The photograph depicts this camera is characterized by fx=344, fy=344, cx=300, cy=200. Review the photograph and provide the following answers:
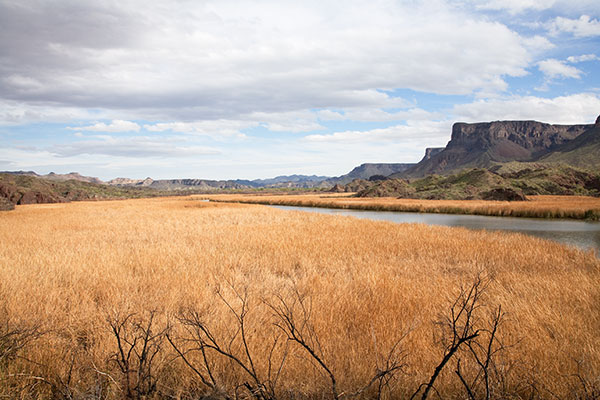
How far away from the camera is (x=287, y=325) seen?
408 centimetres

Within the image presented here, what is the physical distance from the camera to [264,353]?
13.7 ft

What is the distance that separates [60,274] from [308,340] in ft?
21.7

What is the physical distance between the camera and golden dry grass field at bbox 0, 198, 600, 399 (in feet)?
11.6

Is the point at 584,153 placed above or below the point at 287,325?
above

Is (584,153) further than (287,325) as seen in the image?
Yes

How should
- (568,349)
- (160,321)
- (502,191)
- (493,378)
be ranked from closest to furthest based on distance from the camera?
1. (493,378)
2. (568,349)
3. (160,321)
4. (502,191)

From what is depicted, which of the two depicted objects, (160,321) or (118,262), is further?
(118,262)

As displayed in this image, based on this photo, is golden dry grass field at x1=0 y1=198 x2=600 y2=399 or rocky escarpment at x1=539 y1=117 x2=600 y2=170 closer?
golden dry grass field at x1=0 y1=198 x2=600 y2=399

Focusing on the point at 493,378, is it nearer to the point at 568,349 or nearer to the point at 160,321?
the point at 568,349

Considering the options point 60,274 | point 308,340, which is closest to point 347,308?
point 308,340

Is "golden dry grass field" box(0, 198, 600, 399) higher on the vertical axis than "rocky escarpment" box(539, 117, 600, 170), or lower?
lower

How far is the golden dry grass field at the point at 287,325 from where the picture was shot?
3.54m

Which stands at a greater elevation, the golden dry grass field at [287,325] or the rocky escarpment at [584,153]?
the rocky escarpment at [584,153]

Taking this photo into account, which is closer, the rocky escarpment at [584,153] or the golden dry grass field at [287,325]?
the golden dry grass field at [287,325]
